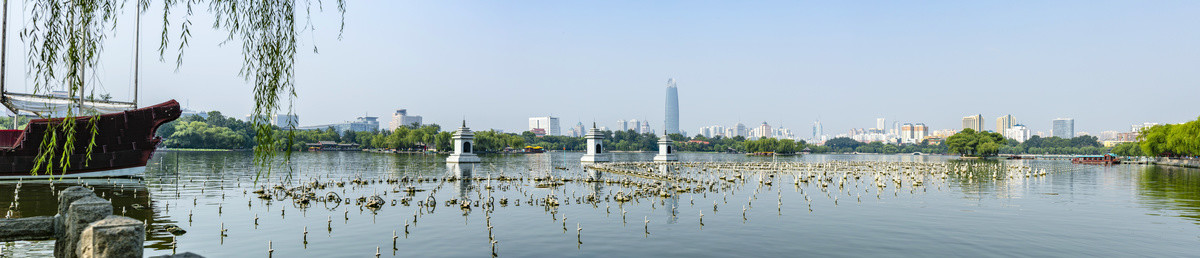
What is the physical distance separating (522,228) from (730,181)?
35879 millimetres

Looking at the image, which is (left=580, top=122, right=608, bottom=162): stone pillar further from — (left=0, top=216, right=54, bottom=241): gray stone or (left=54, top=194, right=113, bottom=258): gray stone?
(left=54, top=194, right=113, bottom=258): gray stone

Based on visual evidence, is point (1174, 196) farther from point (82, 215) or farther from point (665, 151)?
point (665, 151)

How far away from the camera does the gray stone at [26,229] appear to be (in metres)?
8.82

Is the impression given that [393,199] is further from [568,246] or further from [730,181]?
[730,181]

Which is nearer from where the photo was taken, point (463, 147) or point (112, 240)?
point (112, 240)

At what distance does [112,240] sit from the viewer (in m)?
6.61

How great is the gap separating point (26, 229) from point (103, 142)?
151ft

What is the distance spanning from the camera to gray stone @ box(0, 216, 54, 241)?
28.9 ft

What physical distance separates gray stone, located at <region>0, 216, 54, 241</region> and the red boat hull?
130ft

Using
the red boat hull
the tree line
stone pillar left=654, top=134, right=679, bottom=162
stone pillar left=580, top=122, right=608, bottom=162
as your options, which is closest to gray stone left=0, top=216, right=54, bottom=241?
the red boat hull

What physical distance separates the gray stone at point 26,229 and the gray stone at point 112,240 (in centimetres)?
330

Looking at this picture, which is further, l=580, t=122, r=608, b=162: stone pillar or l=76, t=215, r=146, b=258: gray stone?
l=580, t=122, r=608, b=162: stone pillar

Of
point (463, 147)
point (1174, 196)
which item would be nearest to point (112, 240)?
point (1174, 196)

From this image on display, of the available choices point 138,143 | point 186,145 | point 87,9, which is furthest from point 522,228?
point 186,145
